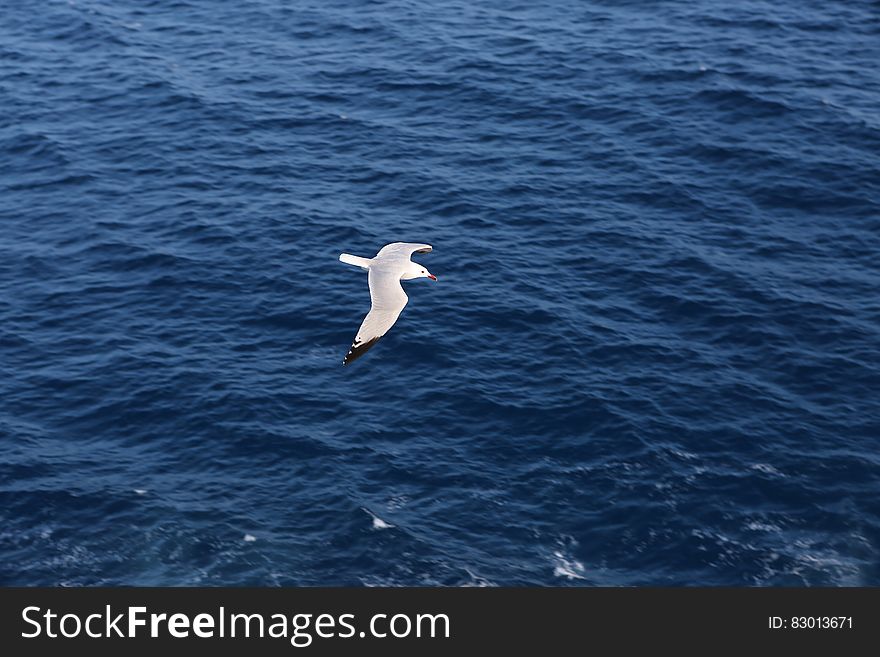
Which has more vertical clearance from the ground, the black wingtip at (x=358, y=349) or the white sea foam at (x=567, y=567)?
the black wingtip at (x=358, y=349)

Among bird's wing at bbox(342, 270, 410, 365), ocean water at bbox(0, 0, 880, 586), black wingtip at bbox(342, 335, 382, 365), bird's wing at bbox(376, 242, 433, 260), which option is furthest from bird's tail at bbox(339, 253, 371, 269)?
ocean water at bbox(0, 0, 880, 586)

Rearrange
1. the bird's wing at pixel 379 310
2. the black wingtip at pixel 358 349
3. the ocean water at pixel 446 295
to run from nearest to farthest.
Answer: the black wingtip at pixel 358 349
the bird's wing at pixel 379 310
the ocean water at pixel 446 295

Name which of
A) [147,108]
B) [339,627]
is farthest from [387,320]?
[147,108]

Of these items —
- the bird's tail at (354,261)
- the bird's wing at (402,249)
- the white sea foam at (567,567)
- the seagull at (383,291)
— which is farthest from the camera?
the white sea foam at (567,567)

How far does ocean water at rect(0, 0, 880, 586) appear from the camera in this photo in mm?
92875

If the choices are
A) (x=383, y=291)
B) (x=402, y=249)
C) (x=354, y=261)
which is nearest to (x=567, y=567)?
(x=402, y=249)

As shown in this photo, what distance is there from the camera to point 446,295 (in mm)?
113688

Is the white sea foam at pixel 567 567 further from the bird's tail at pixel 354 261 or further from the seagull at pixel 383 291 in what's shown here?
the bird's tail at pixel 354 261

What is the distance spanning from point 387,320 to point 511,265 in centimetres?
4815

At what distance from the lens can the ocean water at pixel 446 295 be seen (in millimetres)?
92875

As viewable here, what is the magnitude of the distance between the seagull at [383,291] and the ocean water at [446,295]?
22.5 m

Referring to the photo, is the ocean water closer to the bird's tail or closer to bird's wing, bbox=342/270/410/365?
the bird's tail

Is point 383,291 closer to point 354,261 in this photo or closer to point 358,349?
point 354,261

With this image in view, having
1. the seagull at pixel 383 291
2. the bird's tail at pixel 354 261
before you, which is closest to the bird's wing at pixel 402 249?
the seagull at pixel 383 291
